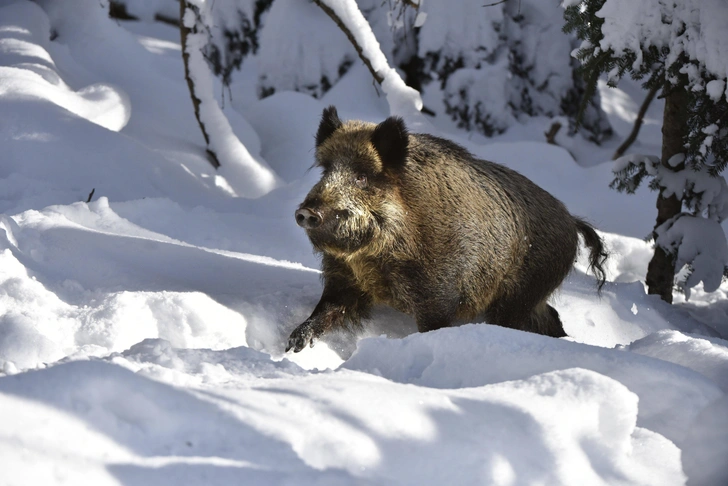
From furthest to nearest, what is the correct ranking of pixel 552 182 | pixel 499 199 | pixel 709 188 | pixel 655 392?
1. pixel 552 182
2. pixel 709 188
3. pixel 499 199
4. pixel 655 392

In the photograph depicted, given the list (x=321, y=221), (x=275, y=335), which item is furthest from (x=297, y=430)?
(x=275, y=335)

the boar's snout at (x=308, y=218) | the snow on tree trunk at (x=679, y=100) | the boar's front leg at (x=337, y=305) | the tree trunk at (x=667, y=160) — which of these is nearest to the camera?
the boar's snout at (x=308, y=218)

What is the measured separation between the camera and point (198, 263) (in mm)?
4625

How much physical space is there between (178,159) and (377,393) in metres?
5.85

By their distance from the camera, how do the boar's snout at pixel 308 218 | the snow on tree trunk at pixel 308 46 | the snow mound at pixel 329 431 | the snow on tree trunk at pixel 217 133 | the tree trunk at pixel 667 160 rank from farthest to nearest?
the snow on tree trunk at pixel 308 46, the snow on tree trunk at pixel 217 133, the tree trunk at pixel 667 160, the boar's snout at pixel 308 218, the snow mound at pixel 329 431

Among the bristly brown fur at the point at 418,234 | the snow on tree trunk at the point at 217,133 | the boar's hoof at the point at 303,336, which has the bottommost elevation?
the snow on tree trunk at the point at 217,133

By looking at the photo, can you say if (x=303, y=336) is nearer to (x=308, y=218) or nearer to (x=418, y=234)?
(x=308, y=218)

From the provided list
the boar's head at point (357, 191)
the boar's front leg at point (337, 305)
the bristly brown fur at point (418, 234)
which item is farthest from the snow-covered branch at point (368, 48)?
the boar's front leg at point (337, 305)

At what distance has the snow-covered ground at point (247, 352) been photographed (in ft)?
6.28

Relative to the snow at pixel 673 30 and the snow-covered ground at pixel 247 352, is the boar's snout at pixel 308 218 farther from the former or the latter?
the snow at pixel 673 30

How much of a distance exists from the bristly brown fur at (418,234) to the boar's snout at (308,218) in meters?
0.03

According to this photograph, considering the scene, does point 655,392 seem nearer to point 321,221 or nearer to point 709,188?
point 321,221

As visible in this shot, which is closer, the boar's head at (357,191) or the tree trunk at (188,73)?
the boar's head at (357,191)

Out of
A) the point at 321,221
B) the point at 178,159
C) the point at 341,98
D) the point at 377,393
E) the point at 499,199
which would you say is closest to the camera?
the point at 377,393
